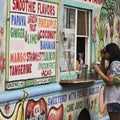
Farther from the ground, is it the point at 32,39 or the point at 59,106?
the point at 32,39

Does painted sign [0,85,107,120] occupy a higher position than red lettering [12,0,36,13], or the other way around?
red lettering [12,0,36,13]

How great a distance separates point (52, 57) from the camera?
7.40m

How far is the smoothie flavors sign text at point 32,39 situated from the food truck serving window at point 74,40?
532 millimetres

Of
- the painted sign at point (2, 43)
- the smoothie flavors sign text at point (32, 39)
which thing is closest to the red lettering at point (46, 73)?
the smoothie flavors sign text at point (32, 39)

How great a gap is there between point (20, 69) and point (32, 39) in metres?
0.55

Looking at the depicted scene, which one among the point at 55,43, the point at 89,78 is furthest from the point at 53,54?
the point at 89,78

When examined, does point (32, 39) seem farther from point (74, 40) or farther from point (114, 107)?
point (114, 107)

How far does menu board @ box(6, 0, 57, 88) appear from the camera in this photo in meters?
6.29

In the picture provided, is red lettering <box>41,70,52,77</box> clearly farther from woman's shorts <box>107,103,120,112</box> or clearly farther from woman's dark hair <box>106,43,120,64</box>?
woman's shorts <box>107,103,120,112</box>

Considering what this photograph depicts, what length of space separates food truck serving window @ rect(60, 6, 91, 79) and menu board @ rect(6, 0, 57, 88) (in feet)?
1.74

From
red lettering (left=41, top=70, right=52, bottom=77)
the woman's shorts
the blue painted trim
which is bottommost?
the woman's shorts

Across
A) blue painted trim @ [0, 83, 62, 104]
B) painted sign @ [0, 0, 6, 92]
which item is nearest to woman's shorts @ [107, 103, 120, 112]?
blue painted trim @ [0, 83, 62, 104]

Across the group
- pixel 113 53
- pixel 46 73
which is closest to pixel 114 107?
pixel 113 53

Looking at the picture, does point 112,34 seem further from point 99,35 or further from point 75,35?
point 75,35
